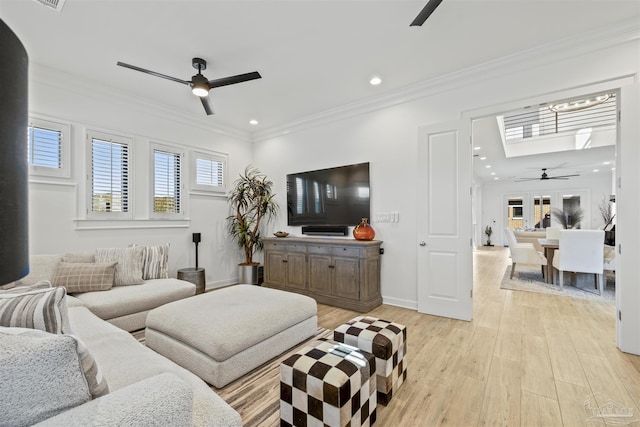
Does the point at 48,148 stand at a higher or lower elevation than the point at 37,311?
higher

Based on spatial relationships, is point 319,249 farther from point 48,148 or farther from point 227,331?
point 48,148

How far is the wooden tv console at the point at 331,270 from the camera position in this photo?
3629 mm

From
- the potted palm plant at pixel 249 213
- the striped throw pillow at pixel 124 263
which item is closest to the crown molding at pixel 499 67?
the potted palm plant at pixel 249 213

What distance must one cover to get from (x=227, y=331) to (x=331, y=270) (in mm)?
2050

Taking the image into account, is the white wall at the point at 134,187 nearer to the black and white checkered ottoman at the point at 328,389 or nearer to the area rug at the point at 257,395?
the area rug at the point at 257,395

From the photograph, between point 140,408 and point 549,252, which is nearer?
point 140,408

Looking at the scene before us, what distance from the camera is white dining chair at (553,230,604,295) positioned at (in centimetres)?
429

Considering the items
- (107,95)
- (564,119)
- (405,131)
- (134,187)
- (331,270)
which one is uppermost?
(564,119)

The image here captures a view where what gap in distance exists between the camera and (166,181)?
434cm

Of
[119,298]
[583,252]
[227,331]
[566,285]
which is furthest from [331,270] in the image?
[566,285]

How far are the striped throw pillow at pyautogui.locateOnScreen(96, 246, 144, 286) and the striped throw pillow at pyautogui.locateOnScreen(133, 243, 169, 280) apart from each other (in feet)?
0.36

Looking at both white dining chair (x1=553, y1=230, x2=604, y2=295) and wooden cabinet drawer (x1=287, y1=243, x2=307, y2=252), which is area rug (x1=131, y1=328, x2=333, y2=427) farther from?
white dining chair (x1=553, y1=230, x2=604, y2=295)

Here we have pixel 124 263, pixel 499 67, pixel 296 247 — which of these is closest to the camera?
pixel 499 67

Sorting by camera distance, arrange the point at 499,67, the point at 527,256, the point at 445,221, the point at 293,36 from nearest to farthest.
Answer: the point at 293,36
the point at 499,67
the point at 445,221
the point at 527,256
